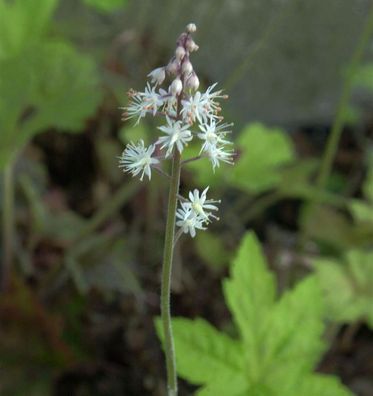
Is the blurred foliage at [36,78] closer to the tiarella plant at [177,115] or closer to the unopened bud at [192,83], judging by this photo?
the tiarella plant at [177,115]

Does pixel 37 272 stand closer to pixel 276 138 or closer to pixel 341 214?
pixel 276 138

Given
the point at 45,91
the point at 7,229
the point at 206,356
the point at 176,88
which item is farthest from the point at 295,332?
the point at 45,91

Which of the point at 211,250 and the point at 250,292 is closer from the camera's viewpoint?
the point at 250,292

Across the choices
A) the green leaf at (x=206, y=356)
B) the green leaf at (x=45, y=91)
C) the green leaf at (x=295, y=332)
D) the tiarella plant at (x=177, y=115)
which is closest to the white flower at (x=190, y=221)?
the tiarella plant at (x=177, y=115)

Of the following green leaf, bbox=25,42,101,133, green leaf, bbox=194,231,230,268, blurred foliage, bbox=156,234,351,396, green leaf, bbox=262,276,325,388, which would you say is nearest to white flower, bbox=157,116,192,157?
blurred foliage, bbox=156,234,351,396

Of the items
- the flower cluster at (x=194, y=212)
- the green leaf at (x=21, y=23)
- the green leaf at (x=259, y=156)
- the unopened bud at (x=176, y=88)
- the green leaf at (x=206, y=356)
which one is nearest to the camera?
the unopened bud at (x=176, y=88)

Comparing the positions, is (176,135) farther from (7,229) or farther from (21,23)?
(7,229)
